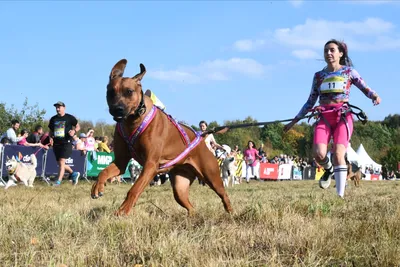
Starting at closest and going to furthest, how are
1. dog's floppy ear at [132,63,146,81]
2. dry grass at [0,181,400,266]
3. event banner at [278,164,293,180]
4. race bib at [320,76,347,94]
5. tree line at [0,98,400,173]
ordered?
dry grass at [0,181,400,266] < dog's floppy ear at [132,63,146,81] < race bib at [320,76,347,94] < event banner at [278,164,293,180] < tree line at [0,98,400,173]

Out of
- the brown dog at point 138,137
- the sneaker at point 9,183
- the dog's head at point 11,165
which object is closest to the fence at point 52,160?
the dog's head at point 11,165

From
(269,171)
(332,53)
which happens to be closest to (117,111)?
(332,53)

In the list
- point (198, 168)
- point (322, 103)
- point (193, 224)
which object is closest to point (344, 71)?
point (322, 103)

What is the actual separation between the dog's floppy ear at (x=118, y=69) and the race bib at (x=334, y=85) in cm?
226

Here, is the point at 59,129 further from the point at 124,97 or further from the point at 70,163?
the point at 124,97

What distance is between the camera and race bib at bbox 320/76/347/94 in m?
5.39

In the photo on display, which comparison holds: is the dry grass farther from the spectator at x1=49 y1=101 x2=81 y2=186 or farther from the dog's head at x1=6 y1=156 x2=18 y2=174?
the dog's head at x1=6 y1=156 x2=18 y2=174

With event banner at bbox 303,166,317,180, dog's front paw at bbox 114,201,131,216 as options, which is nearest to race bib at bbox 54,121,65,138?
dog's front paw at bbox 114,201,131,216

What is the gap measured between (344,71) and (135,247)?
3665mm

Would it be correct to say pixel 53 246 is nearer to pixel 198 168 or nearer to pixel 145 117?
pixel 145 117

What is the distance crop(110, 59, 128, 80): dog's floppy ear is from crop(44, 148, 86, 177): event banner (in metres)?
9.60

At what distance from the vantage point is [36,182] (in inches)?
522

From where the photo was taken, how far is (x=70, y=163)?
47.1ft

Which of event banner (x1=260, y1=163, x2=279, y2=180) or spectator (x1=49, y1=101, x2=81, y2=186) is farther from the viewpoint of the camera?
event banner (x1=260, y1=163, x2=279, y2=180)
